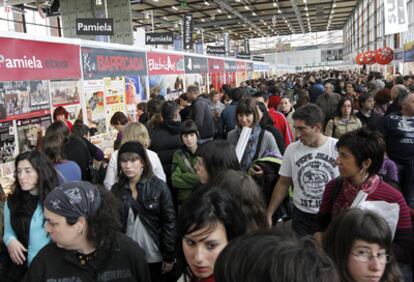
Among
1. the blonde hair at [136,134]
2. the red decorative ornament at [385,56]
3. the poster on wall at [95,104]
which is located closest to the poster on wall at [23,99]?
the poster on wall at [95,104]

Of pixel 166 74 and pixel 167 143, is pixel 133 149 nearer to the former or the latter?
pixel 167 143

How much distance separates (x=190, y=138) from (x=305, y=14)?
1269 inches

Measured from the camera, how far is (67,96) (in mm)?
5867

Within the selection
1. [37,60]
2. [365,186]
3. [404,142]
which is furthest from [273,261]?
[37,60]

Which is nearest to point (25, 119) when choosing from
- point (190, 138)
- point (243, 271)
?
point (190, 138)

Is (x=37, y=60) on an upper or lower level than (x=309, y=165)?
upper

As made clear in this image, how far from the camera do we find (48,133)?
3797 millimetres

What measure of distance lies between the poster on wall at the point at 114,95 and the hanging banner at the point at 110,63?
0.41 ft

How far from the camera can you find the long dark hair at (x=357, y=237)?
168 cm

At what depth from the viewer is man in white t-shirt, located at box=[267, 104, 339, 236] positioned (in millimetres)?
2945

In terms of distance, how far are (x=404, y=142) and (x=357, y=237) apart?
283 cm

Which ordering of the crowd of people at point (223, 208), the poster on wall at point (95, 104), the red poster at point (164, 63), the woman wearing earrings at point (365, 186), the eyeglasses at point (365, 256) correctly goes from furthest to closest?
1. the red poster at point (164, 63)
2. the poster on wall at point (95, 104)
3. the woman wearing earrings at point (365, 186)
4. the eyeglasses at point (365, 256)
5. the crowd of people at point (223, 208)

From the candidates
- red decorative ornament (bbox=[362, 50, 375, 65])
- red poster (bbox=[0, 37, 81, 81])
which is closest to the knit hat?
red poster (bbox=[0, 37, 81, 81])

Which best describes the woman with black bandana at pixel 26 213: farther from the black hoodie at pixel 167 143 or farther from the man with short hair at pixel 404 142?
the man with short hair at pixel 404 142
